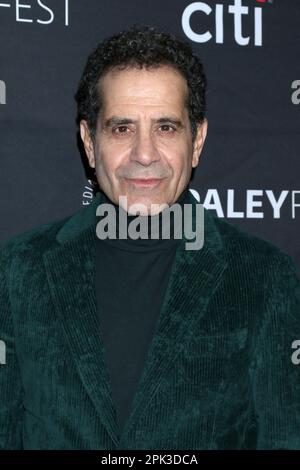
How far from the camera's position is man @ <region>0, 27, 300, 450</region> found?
1561mm

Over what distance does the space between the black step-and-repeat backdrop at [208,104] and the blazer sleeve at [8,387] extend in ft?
1.59

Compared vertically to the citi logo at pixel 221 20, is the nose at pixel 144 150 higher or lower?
lower

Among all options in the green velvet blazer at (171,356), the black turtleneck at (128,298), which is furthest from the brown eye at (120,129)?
the green velvet blazer at (171,356)

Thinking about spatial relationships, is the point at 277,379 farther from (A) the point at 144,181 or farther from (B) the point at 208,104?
(B) the point at 208,104

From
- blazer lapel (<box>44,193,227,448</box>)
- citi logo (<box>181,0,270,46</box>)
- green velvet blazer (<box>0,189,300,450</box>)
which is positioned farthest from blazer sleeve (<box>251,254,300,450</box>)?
citi logo (<box>181,0,270,46</box>)

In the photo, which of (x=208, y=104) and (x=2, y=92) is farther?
(x=208, y=104)

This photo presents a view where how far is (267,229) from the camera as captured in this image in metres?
2.35

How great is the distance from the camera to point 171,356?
155cm

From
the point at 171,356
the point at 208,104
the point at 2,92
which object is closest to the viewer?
the point at 171,356

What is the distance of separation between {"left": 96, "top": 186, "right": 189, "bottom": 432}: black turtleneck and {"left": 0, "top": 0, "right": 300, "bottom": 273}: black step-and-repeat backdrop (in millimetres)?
482

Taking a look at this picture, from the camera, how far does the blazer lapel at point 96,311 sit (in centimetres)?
153

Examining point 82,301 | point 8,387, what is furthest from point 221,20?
point 8,387

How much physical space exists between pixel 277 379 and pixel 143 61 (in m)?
0.92

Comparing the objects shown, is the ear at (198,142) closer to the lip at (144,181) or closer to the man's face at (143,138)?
the man's face at (143,138)
